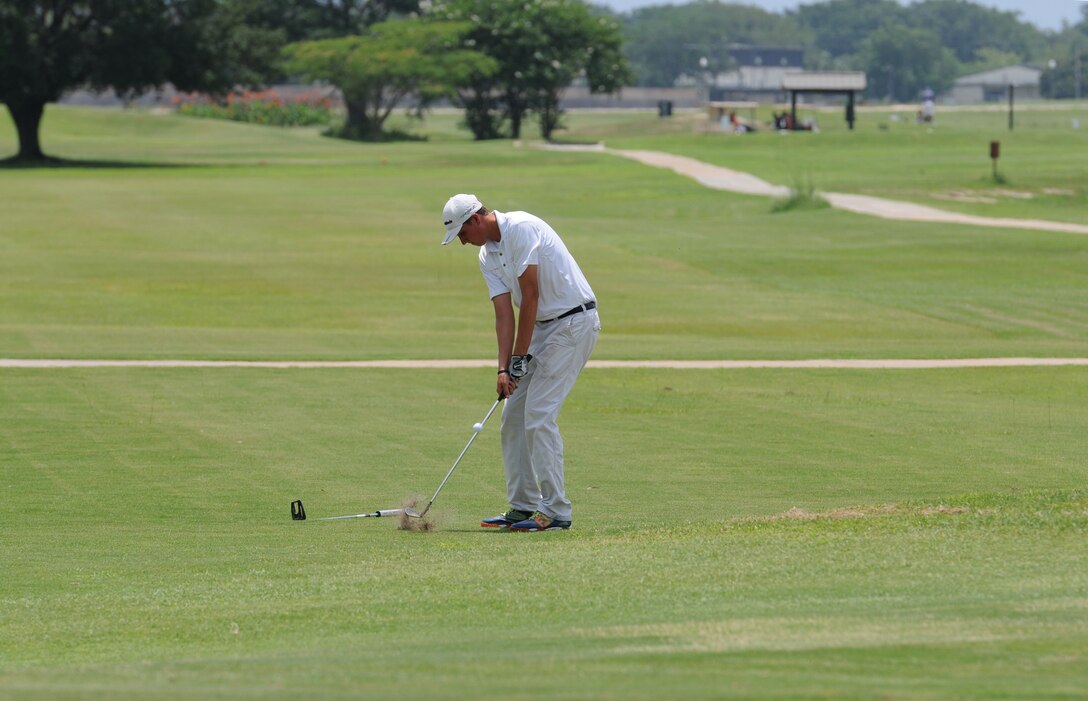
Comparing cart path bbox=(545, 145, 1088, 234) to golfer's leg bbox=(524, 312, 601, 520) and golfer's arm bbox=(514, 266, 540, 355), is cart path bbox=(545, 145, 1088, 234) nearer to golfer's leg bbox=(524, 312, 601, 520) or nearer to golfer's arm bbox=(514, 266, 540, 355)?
golfer's leg bbox=(524, 312, 601, 520)

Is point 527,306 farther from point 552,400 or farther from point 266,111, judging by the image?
point 266,111

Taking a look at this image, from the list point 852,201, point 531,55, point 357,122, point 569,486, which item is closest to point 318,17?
point 357,122

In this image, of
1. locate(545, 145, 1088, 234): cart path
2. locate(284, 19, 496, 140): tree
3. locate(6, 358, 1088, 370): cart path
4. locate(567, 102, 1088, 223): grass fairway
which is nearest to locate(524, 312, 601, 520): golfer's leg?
locate(6, 358, 1088, 370): cart path

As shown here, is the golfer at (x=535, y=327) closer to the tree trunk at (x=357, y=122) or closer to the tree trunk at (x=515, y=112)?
the tree trunk at (x=357, y=122)

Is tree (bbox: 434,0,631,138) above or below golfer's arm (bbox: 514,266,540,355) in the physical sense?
above

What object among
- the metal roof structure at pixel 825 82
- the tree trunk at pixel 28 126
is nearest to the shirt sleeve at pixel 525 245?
the tree trunk at pixel 28 126

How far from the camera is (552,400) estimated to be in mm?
11023

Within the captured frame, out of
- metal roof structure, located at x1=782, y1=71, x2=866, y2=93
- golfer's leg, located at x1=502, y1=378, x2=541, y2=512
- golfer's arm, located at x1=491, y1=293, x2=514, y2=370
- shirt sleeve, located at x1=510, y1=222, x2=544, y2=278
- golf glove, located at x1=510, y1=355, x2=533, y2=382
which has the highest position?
metal roof structure, located at x1=782, y1=71, x2=866, y2=93

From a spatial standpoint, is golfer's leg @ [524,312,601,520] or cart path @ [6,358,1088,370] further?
cart path @ [6,358,1088,370]

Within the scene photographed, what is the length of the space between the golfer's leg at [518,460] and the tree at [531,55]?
89176mm

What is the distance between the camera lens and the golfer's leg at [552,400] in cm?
1100

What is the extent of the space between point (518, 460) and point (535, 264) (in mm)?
1479

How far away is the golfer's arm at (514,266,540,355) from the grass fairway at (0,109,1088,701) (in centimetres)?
135

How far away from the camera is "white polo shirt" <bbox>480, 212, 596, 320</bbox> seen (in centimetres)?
1082
